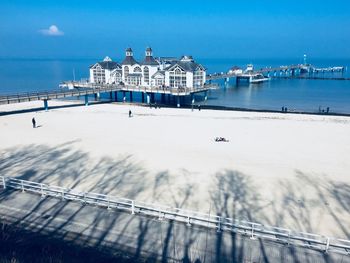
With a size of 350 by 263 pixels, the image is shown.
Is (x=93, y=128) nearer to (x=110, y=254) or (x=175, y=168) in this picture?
(x=175, y=168)

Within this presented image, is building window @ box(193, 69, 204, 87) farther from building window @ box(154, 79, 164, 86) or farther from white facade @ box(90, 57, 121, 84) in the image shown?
white facade @ box(90, 57, 121, 84)

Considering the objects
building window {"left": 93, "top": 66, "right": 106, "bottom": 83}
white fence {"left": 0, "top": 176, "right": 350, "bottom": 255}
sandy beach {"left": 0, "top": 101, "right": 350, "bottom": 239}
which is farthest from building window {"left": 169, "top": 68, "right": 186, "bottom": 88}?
white fence {"left": 0, "top": 176, "right": 350, "bottom": 255}

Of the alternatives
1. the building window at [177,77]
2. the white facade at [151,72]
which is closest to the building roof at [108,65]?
the white facade at [151,72]

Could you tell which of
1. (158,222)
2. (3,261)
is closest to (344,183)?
(158,222)

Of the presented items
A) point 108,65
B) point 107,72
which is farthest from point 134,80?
point 108,65

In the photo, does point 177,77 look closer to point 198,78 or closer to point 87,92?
point 198,78

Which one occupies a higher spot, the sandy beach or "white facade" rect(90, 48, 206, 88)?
"white facade" rect(90, 48, 206, 88)

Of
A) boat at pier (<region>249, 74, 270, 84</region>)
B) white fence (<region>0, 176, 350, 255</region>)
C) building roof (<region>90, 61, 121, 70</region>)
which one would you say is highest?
building roof (<region>90, 61, 121, 70</region>)

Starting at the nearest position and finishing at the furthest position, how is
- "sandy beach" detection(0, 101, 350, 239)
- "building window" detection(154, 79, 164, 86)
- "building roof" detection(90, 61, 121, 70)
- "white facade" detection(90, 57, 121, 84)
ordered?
1. "sandy beach" detection(0, 101, 350, 239)
2. "building window" detection(154, 79, 164, 86)
3. "white facade" detection(90, 57, 121, 84)
4. "building roof" detection(90, 61, 121, 70)
